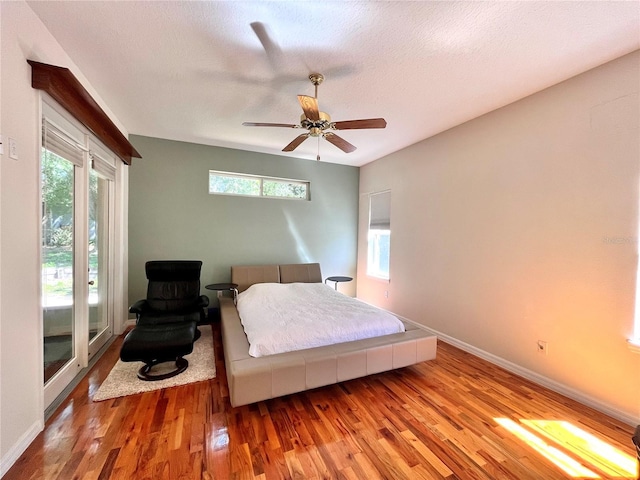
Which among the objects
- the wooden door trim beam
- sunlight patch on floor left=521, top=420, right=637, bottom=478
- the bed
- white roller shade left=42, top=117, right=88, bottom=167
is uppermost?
the wooden door trim beam

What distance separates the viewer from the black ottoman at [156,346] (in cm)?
230

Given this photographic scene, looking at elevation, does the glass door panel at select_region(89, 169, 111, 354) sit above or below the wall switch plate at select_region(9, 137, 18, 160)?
below

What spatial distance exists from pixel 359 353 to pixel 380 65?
256 centimetres

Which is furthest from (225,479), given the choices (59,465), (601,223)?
(601,223)

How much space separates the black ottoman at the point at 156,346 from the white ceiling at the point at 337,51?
8.11ft

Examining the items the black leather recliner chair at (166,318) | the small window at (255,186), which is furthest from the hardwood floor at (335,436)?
the small window at (255,186)

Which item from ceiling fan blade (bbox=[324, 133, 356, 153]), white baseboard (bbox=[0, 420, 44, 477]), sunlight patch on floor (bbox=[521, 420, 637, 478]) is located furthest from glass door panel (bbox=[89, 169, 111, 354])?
sunlight patch on floor (bbox=[521, 420, 637, 478])

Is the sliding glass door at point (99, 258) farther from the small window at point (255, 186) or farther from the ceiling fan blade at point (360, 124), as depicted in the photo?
the ceiling fan blade at point (360, 124)

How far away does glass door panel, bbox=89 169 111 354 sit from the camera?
112 inches

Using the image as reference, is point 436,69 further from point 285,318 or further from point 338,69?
point 285,318

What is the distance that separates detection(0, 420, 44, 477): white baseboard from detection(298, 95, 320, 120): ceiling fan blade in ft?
9.54

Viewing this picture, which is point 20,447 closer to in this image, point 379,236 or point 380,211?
point 379,236

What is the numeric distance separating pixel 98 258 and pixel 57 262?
0.98 m

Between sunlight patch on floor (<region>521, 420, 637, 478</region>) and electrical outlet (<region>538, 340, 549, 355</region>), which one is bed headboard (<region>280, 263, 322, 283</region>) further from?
sunlight patch on floor (<region>521, 420, 637, 478</region>)
